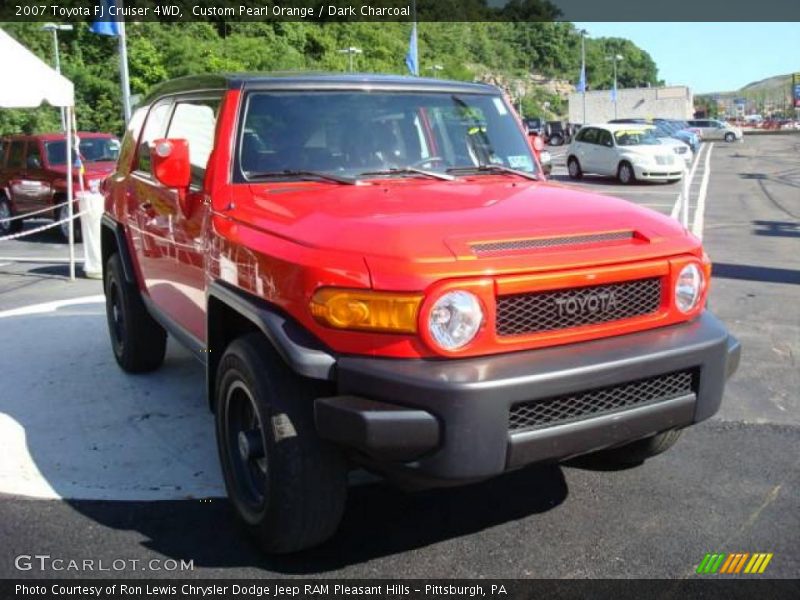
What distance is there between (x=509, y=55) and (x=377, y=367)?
14388cm

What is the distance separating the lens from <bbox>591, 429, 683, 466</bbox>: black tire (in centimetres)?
397

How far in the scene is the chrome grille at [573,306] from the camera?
9.77ft

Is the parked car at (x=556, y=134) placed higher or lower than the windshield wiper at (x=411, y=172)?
higher

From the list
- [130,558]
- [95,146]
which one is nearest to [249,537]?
[130,558]

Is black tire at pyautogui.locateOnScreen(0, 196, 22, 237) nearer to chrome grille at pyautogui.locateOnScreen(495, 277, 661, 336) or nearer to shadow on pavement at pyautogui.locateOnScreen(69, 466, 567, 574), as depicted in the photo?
shadow on pavement at pyautogui.locateOnScreen(69, 466, 567, 574)

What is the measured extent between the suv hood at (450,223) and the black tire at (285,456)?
1.65 feet

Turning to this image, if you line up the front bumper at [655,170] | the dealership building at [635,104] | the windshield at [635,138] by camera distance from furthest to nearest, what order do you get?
the dealership building at [635,104] → the windshield at [635,138] → the front bumper at [655,170]

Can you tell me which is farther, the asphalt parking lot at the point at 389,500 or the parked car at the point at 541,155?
the parked car at the point at 541,155

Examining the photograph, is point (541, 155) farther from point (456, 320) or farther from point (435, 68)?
point (435, 68)

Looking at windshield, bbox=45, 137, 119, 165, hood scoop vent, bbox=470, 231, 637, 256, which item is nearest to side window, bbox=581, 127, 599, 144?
windshield, bbox=45, 137, 119, 165

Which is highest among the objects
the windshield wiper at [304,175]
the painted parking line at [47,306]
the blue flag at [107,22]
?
the blue flag at [107,22]

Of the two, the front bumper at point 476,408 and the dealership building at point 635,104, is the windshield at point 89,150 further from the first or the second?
the dealership building at point 635,104

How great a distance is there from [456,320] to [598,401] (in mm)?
620

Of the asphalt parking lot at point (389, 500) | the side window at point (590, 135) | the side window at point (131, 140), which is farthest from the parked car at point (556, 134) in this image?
the asphalt parking lot at point (389, 500)
